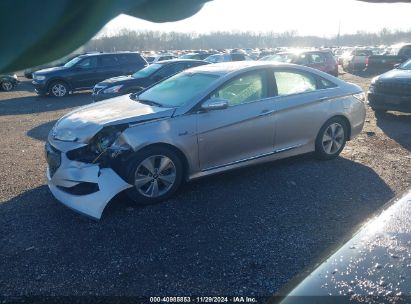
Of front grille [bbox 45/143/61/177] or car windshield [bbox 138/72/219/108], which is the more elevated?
car windshield [bbox 138/72/219/108]

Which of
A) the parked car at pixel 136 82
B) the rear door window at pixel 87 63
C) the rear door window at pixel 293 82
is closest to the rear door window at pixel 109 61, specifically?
the rear door window at pixel 87 63

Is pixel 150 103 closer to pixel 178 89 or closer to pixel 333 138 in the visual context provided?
pixel 178 89

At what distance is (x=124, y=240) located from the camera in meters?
3.61

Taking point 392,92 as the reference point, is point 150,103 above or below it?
above

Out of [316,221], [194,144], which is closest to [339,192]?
[316,221]

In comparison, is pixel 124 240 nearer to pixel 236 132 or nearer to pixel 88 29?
pixel 236 132

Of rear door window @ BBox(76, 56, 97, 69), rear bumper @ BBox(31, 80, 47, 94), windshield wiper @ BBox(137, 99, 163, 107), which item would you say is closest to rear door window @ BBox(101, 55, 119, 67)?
rear door window @ BBox(76, 56, 97, 69)

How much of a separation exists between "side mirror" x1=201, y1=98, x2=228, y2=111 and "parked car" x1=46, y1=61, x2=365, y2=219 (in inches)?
0.5

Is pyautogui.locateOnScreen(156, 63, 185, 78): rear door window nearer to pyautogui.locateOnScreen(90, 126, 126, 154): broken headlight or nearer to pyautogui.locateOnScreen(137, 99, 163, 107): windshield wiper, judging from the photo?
pyautogui.locateOnScreen(137, 99, 163, 107): windshield wiper

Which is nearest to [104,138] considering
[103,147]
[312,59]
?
[103,147]

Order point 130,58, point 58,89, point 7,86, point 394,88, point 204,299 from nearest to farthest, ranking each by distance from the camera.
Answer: point 204,299 → point 394,88 → point 58,89 → point 130,58 → point 7,86

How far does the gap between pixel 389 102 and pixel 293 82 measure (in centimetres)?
449

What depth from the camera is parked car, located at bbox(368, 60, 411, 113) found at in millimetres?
8547

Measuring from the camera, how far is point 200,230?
3.78 meters
